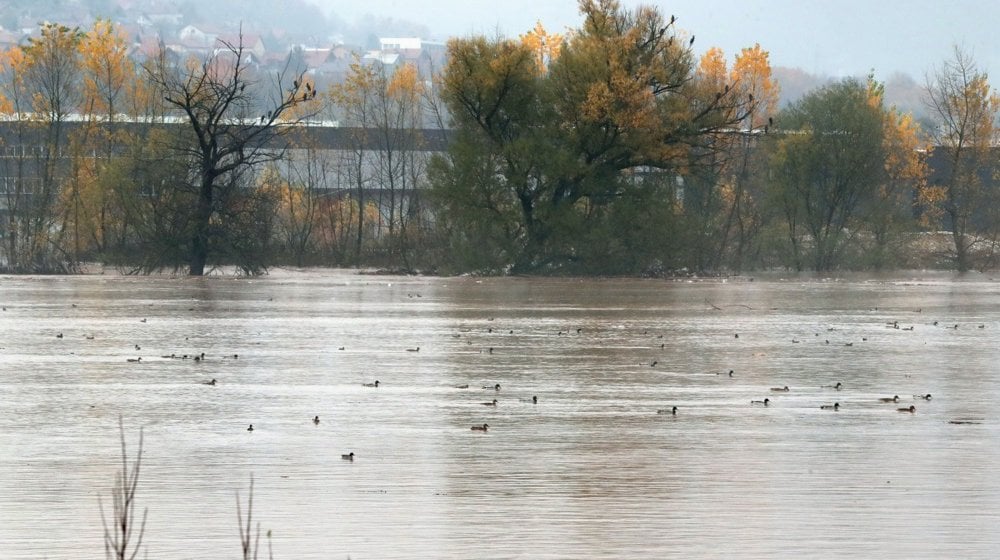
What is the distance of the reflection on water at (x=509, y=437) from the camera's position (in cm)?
862

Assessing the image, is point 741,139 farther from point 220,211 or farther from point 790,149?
point 220,211

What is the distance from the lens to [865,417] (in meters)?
13.4

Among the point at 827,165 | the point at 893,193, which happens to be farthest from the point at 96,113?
the point at 893,193

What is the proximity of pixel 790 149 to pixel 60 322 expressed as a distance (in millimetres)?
39987

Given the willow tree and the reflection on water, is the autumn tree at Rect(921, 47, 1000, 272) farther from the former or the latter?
the reflection on water

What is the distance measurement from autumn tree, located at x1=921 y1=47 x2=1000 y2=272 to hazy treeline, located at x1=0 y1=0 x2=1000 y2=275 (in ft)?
0.30

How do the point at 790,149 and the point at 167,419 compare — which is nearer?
the point at 167,419

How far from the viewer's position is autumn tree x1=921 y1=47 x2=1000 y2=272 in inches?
2534

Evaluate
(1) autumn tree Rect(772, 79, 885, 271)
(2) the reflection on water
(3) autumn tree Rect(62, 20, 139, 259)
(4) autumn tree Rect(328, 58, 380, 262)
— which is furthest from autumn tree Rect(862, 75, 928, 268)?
(2) the reflection on water

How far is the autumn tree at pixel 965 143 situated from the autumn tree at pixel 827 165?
4.92 meters

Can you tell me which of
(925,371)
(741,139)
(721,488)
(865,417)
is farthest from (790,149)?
(721,488)

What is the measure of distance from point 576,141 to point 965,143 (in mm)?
23004

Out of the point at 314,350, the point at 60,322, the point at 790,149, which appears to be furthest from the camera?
the point at 790,149

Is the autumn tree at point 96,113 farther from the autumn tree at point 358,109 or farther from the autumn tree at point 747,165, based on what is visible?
the autumn tree at point 747,165
